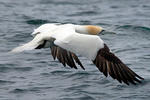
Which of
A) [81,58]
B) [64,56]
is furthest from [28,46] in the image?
[81,58]

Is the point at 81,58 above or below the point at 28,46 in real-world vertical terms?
below

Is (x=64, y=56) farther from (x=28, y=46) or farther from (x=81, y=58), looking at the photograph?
(x=28, y=46)

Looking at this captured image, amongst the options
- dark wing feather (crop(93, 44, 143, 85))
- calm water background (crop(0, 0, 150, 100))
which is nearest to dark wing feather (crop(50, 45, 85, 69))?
calm water background (crop(0, 0, 150, 100))

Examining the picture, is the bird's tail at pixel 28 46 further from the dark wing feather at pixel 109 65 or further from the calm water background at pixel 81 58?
the dark wing feather at pixel 109 65

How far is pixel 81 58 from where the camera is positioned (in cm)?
986

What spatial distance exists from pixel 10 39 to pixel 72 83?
3.32m

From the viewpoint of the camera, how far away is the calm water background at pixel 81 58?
25.5ft

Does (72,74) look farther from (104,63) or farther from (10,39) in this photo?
(10,39)

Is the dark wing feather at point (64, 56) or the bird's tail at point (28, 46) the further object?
the dark wing feather at point (64, 56)

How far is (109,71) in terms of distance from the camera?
715 cm

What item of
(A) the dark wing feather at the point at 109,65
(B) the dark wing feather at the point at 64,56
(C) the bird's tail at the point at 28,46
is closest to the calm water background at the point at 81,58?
(B) the dark wing feather at the point at 64,56

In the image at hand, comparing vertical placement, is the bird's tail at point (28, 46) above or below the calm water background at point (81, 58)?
above

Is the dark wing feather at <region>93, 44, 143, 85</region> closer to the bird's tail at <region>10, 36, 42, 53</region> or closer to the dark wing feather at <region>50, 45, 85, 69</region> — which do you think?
the bird's tail at <region>10, 36, 42, 53</region>

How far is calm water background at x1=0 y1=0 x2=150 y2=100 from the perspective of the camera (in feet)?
25.5
